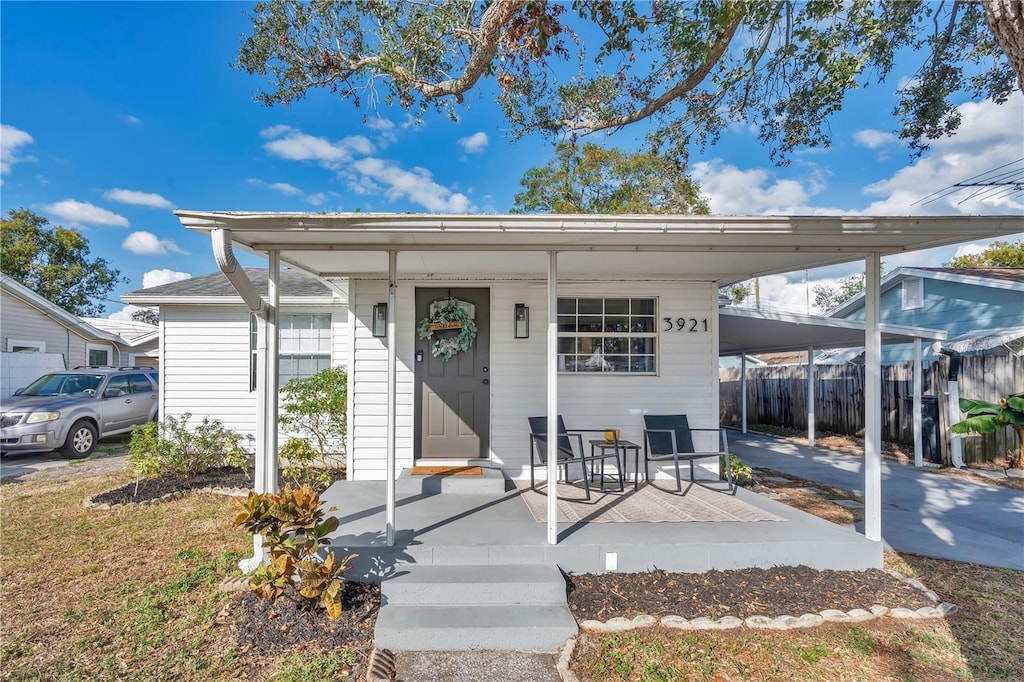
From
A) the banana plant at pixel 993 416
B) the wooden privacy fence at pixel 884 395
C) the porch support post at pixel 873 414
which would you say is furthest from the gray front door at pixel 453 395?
the wooden privacy fence at pixel 884 395

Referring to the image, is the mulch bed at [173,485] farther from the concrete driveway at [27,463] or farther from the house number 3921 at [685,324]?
the house number 3921 at [685,324]

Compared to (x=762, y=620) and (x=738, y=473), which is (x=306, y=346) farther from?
(x=762, y=620)

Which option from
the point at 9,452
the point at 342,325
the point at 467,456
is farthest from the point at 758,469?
the point at 9,452

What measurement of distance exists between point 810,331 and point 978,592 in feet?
15.2

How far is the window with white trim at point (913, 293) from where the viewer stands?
12578 millimetres

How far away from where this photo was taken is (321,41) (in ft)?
25.4

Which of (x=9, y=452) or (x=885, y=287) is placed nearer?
(x=9, y=452)

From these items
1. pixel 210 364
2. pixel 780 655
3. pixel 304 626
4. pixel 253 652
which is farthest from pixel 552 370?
pixel 210 364

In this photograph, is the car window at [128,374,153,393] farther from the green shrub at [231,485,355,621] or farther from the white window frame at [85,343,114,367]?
the green shrub at [231,485,355,621]

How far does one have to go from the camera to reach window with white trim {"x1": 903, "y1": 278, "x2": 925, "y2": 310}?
12.6 metres

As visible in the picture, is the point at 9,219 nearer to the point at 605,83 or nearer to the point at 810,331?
the point at 605,83

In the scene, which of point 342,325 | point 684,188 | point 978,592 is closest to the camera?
point 978,592

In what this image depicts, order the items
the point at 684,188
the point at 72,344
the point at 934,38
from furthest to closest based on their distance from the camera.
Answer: the point at 72,344
the point at 684,188
the point at 934,38

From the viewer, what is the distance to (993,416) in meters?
7.17
